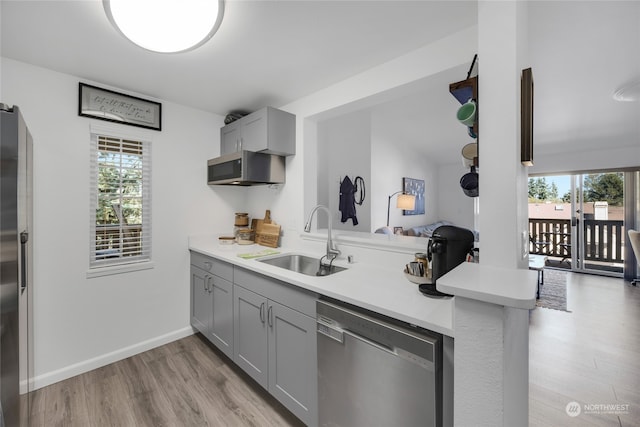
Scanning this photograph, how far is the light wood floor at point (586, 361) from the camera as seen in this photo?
1745 mm

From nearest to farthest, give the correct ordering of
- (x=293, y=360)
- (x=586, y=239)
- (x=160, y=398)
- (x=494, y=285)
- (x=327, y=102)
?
(x=494, y=285), (x=293, y=360), (x=160, y=398), (x=327, y=102), (x=586, y=239)

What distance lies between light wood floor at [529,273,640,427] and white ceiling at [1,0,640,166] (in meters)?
2.30

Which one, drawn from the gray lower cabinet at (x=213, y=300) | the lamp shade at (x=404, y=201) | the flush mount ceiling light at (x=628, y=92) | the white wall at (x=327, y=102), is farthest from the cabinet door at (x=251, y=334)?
the flush mount ceiling light at (x=628, y=92)

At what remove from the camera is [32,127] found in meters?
1.89

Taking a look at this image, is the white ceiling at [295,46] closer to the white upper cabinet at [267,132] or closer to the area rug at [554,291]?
the white upper cabinet at [267,132]

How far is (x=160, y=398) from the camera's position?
5.98ft

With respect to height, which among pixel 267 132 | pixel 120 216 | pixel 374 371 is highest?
pixel 267 132

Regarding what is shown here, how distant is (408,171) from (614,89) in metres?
3.05

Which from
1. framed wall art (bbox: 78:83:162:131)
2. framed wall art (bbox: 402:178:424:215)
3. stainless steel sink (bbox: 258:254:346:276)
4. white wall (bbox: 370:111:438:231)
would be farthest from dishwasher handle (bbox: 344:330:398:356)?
framed wall art (bbox: 402:178:424:215)

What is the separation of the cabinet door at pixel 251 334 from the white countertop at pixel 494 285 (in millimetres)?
1223

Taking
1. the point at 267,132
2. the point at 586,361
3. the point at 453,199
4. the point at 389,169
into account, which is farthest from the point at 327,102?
the point at 453,199

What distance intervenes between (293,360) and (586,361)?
2.59m

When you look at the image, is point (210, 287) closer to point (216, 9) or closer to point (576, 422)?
point (216, 9)

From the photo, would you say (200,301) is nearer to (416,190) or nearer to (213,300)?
(213,300)
